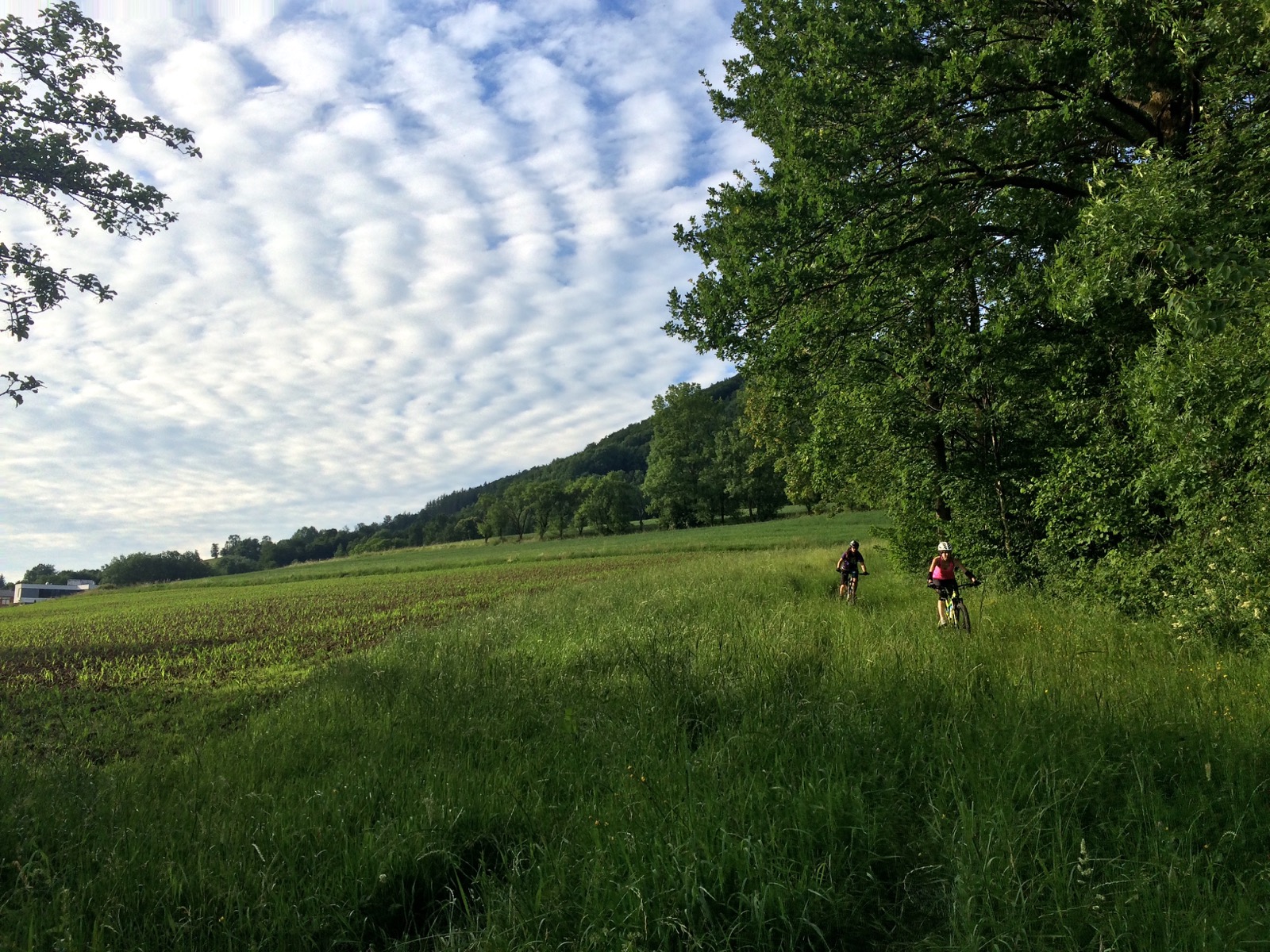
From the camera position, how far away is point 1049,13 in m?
9.06

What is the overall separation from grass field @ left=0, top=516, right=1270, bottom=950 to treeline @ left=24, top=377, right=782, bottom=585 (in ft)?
96.7

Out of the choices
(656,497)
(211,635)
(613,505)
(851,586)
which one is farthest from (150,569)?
(851,586)

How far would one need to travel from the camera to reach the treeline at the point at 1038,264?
641 centimetres

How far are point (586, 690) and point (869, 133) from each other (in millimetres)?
9158

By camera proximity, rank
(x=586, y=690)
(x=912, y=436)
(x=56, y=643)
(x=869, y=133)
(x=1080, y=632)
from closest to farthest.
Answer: (x=586, y=690) → (x=1080, y=632) → (x=869, y=133) → (x=912, y=436) → (x=56, y=643)

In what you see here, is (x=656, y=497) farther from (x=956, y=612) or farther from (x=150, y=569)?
(x=150, y=569)

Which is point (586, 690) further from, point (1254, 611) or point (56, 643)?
point (56, 643)

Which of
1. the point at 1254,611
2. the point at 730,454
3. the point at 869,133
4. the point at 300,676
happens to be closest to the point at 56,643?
the point at 300,676

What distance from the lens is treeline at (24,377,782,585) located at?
8338 cm

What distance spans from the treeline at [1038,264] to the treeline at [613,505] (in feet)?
74.0

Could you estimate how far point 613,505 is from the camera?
9744 centimetres

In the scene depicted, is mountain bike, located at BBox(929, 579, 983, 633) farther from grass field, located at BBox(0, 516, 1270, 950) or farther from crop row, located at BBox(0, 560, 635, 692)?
crop row, located at BBox(0, 560, 635, 692)

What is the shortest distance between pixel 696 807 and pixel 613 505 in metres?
94.0

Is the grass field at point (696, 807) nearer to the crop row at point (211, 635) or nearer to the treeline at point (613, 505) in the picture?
the crop row at point (211, 635)
